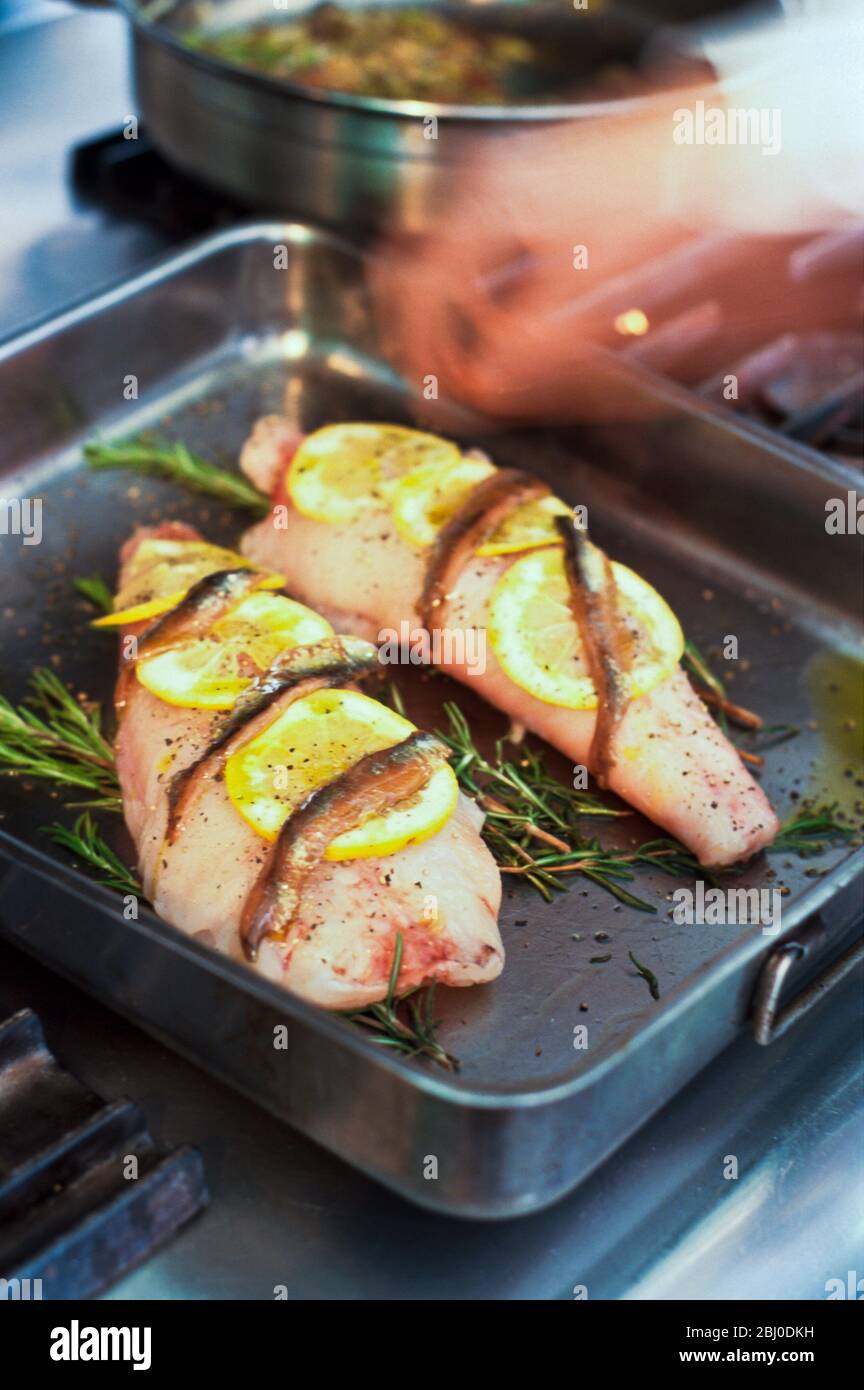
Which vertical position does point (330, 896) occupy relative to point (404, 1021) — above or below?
above

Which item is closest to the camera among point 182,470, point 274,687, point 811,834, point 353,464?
point 274,687

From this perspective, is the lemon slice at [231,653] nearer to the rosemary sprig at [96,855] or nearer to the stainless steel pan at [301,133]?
the rosemary sprig at [96,855]

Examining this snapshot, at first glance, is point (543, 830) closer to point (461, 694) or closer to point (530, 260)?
point (461, 694)

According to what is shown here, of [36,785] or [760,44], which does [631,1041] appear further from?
[760,44]

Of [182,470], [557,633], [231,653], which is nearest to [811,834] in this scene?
[557,633]
